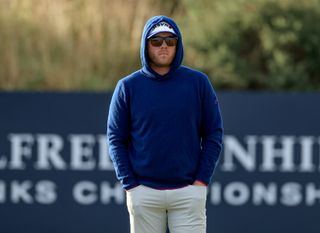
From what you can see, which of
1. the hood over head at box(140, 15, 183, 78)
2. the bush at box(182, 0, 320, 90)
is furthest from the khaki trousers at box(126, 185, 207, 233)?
the bush at box(182, 0, 320, 90)

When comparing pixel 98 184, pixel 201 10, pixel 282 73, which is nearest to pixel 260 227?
pixel 98 184

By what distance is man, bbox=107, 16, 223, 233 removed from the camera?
14.6ft

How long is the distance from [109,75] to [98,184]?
3.10 m

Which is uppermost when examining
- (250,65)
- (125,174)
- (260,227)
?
(250,65)

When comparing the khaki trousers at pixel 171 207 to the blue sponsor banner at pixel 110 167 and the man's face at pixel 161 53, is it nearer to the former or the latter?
the man's face at pixel 161 53

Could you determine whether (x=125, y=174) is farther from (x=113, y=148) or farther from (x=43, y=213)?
(x=43, y=213)

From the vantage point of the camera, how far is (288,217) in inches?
304

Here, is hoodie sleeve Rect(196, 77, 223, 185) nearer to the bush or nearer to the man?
the man

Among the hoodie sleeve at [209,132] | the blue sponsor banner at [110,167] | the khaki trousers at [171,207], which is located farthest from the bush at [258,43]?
the khaki trousers at [171,207]

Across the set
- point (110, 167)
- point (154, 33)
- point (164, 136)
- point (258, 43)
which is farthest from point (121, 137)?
point (258, 43)

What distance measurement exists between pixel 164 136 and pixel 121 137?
23 cm

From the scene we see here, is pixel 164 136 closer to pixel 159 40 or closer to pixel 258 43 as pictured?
pixel 159 40

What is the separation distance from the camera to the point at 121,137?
4.54m

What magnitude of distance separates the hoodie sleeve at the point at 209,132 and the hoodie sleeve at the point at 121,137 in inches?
13.4
